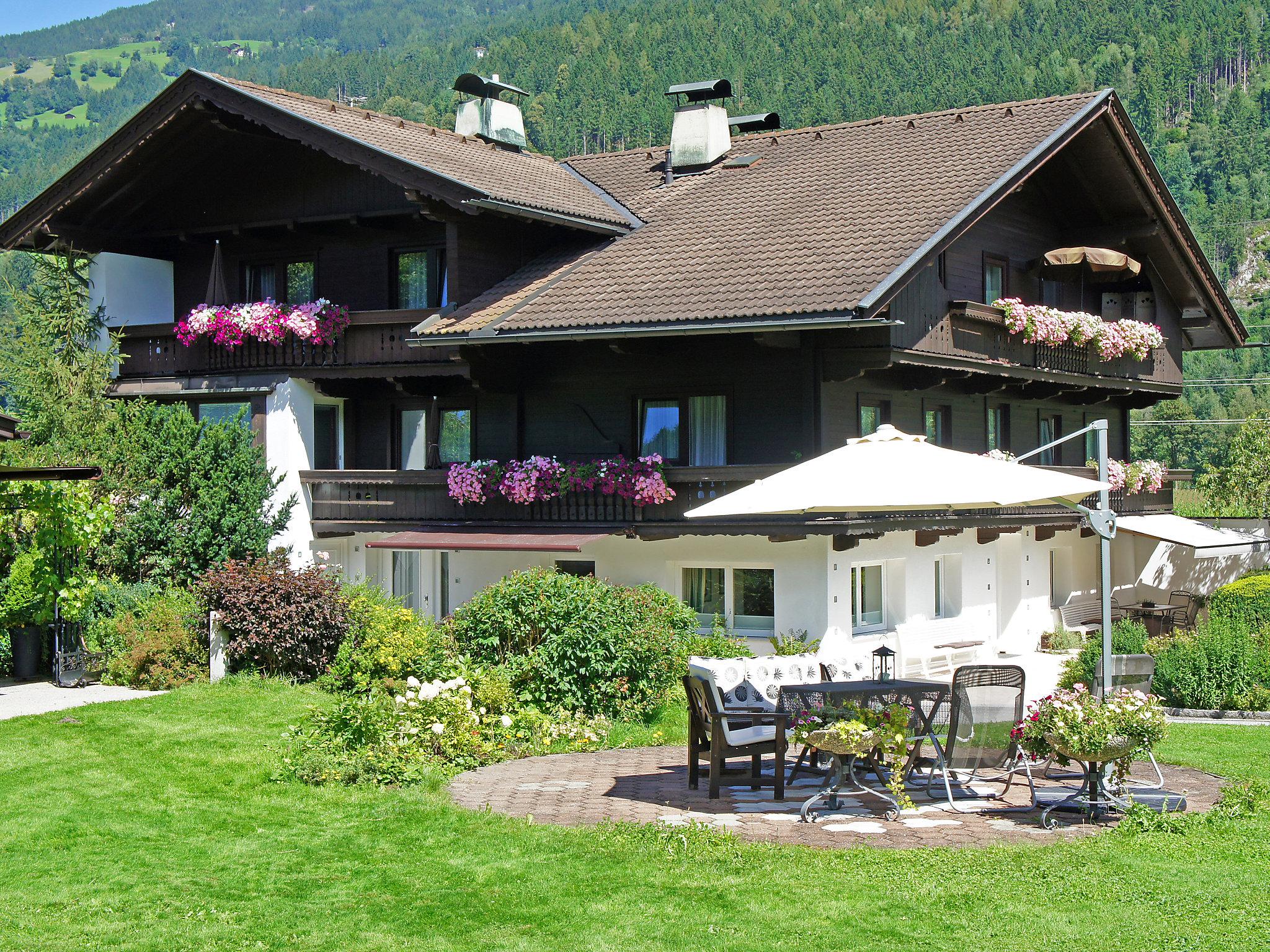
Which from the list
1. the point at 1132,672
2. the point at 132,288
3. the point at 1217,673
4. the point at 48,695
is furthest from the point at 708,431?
the point at 132,288

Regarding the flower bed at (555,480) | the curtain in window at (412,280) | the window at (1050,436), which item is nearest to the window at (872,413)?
the flower bed at (555,480)

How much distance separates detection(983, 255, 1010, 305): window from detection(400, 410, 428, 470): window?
A: 33.1ft

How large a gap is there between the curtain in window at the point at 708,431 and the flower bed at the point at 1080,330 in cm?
520

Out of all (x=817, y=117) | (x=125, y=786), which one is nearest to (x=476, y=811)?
(x=125, y=786)

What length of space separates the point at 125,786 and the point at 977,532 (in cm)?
1634

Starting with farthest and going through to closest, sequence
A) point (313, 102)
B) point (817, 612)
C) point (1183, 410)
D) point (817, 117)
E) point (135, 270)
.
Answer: point (817, 117) → point (1183, 410) → point (135, 270) → point (313, 102) → point (817, 612)

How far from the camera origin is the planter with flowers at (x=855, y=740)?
38.9ft

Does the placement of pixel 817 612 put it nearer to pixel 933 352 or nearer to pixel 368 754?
pixel 933 352

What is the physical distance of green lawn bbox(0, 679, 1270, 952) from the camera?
8.55 m

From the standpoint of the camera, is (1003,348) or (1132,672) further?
(1003,348)

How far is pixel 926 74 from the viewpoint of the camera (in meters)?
138

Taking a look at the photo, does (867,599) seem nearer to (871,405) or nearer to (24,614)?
(871,405)

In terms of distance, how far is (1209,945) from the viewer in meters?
8.14

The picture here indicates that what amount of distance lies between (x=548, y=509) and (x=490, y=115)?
31.7ft
